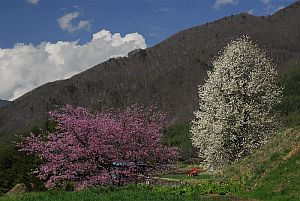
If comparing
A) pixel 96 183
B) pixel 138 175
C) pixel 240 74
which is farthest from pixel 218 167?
pixel 96 183

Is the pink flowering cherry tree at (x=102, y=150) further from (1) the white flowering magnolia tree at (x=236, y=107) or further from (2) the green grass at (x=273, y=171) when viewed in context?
(1) the white flowering magnolia tree at (x=236, y=107)

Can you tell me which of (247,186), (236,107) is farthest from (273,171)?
(236,107)

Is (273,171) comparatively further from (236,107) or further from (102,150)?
(236,107)

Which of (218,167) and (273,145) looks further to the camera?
(218,167)

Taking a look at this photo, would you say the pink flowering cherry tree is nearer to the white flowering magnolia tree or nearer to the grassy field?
the grassy field

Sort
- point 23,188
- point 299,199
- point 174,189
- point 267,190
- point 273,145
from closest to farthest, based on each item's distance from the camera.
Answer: point 299,199, point 267,190, point 174,189, point 273,145, point 23,188

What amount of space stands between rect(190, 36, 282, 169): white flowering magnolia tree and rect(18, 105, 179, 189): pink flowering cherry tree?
27.6 feet

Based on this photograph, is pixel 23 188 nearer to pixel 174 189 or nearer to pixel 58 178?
pixel 58 178

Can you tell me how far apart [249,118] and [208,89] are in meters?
4.61

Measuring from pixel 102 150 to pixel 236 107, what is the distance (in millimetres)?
14495

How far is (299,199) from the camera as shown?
21.4 metres

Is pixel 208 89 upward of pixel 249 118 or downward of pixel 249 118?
upward

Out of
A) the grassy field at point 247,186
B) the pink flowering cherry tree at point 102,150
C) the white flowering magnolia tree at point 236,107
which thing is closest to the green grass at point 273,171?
the grassy field at point 247,186

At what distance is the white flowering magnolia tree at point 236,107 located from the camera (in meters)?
42.1
